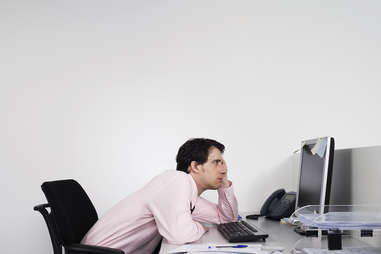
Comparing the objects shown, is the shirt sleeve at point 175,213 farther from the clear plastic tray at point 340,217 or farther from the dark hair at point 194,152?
the clear plastic tray at point 340,217

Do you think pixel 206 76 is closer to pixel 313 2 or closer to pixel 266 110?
pixel 266 110

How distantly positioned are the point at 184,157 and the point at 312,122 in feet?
3.84

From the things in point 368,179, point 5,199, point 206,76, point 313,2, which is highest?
point 313,2

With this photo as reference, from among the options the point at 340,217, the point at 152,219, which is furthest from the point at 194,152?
the point at 340,217

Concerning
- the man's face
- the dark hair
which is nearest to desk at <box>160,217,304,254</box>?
the man's face

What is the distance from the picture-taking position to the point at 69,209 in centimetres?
203

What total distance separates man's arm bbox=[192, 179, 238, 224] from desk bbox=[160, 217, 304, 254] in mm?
112

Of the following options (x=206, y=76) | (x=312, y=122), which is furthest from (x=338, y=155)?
(x=206, y=76)

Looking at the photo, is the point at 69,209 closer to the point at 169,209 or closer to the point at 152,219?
the point at 152,219

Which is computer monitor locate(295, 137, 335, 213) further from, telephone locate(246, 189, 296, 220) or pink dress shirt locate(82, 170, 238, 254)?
pink dress shirt locate(82, 170, 238, 254)

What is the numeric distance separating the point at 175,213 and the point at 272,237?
44 centimetres

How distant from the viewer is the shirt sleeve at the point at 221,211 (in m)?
2.42

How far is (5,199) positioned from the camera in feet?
9.99

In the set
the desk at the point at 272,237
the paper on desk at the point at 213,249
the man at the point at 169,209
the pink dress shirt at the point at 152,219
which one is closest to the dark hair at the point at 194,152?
the man at the point at 169,209
